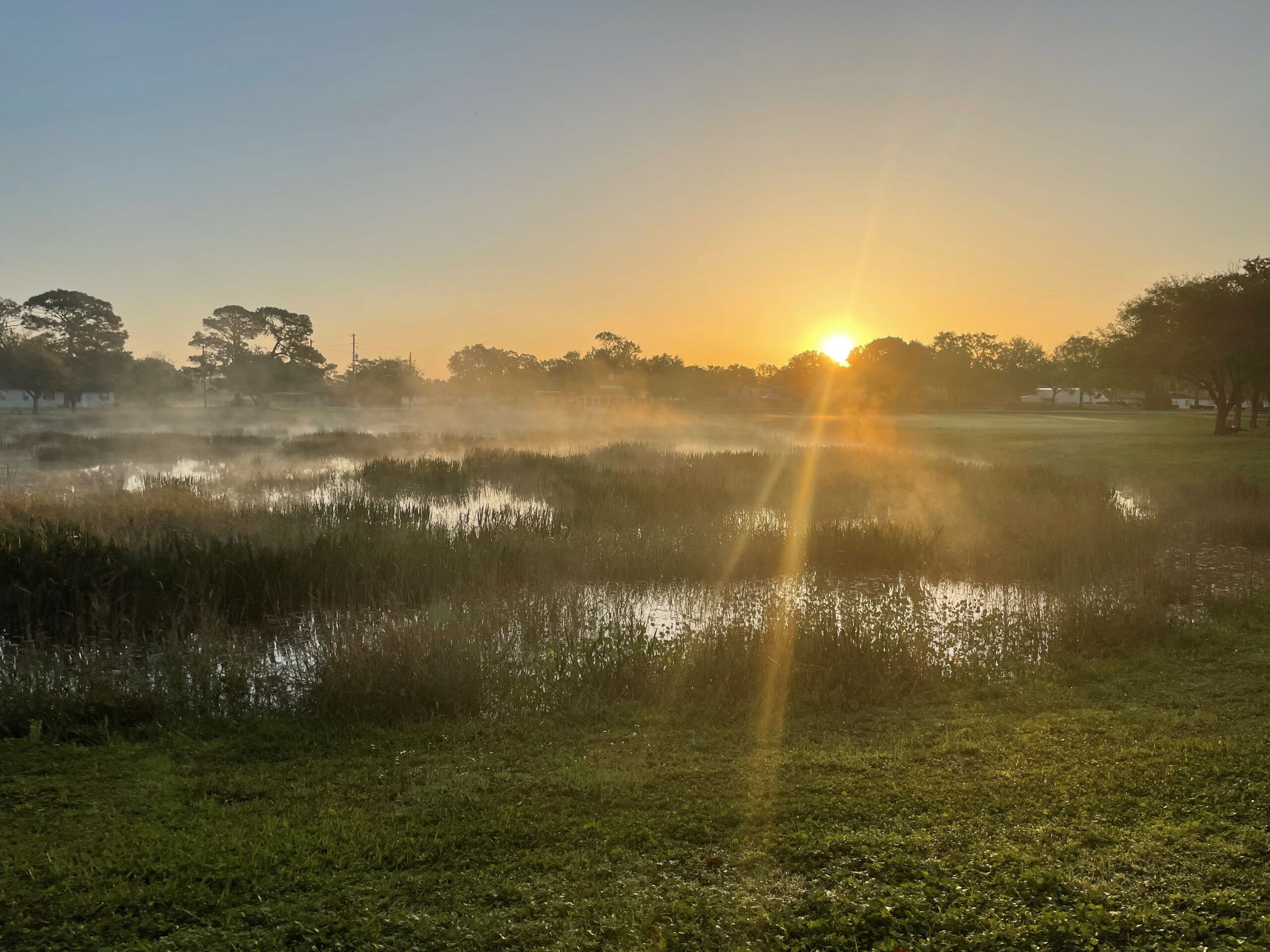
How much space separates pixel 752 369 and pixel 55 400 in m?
114

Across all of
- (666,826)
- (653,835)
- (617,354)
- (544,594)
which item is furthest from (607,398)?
(653,835)

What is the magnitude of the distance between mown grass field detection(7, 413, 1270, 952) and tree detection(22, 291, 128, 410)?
83575 mm

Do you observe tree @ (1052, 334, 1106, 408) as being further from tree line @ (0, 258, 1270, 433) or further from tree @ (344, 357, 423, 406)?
tree @ (344, 357, 423, 406)

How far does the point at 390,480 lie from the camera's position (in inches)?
1103

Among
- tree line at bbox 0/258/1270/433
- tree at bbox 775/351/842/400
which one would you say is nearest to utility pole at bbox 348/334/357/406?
tree line at bbox 0/258/1270/433

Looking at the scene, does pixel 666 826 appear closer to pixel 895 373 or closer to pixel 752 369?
pixel 895 373

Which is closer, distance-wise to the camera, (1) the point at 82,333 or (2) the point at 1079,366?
(1) the point at 82,333

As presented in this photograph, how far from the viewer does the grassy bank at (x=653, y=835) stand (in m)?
4.24

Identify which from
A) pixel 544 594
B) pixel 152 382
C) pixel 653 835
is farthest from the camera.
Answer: pixel 152 382

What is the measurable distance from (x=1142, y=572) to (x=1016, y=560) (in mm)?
2099

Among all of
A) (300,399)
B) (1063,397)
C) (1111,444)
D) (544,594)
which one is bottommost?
(544,594)

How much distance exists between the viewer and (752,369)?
170625 millimetres

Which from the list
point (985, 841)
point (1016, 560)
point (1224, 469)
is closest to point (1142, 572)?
point (1016, 560)

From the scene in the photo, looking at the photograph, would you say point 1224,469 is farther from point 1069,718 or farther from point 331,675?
point 331,675
